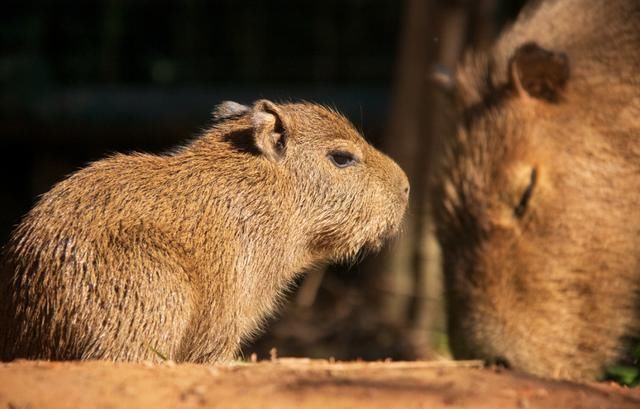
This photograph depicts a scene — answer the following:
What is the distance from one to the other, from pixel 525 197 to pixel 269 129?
52.9 inches

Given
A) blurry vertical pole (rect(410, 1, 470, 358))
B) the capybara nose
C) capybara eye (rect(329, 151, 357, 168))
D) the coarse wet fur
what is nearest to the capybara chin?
capybara eye (rect(329, 151, 357, 168))

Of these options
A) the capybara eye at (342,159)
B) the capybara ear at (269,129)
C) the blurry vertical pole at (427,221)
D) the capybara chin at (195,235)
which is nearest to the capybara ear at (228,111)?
the capybara chin at (195,235)

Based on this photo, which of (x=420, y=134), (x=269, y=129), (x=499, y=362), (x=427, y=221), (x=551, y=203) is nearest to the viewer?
(x=269, y=129)

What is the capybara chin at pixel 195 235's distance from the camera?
377 centimetres

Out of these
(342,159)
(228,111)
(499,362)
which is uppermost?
(228,111)

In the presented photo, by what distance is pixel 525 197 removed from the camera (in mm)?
4914

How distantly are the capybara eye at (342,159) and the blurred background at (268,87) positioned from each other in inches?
158

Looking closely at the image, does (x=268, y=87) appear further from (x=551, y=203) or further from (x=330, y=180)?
(x=330, y=180)

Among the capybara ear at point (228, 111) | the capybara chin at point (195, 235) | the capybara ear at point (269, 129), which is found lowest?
the capybara chin at point (195, 235)

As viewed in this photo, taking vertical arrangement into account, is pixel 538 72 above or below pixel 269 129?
above

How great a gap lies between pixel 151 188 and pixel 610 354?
211cm

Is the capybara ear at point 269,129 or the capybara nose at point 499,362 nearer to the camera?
the capybara ear at point 269,129

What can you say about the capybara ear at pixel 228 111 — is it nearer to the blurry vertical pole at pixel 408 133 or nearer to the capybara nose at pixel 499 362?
the capybara nose at pixel 499 362

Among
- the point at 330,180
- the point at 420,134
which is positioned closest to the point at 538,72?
the point at 330,180
